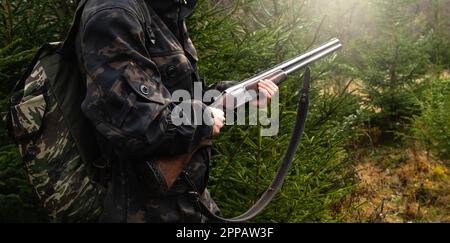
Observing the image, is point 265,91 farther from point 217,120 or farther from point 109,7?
point 109,7

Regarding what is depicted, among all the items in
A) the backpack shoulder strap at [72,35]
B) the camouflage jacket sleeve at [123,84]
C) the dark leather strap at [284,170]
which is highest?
the backpack shoulder strap at [72,35]

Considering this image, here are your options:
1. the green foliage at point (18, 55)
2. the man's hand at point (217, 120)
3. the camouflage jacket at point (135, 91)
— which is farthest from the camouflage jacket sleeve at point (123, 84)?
the green foliage at point (18, 55)

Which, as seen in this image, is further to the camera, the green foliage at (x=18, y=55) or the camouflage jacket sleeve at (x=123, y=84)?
the green foliage at (x=18, y=55)

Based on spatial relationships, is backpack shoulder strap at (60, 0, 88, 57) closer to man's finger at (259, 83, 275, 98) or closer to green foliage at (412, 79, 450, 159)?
man's finger at (259, 83, 275, 98)

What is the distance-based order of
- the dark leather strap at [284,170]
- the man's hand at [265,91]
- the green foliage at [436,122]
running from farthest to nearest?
the green foliage at [436,122] < the man's hand at [265,91] < the dark leather strap at [284,170]

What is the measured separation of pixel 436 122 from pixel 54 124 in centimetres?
565

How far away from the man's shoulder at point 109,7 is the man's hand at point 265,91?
109cm

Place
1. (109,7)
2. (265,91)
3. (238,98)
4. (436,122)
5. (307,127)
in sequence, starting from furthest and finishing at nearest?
(436,122), (307,127), (265,91), (238,98), (109,7)

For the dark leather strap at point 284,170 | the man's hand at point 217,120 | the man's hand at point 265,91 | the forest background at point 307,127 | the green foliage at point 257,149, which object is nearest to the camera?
the man's hand at point 217,120

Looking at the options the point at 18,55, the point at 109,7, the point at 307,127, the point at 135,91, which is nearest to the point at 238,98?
the point at 135,91

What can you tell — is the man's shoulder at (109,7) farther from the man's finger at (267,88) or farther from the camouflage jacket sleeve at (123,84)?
the man's finger at (267,88)

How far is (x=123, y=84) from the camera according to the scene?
1.79 m

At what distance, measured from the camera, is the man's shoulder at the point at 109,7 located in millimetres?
1787
